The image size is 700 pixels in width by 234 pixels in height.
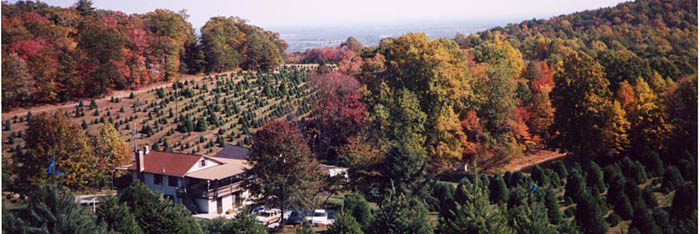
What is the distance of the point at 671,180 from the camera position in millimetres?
22969

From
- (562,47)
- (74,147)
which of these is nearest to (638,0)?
(562,47)

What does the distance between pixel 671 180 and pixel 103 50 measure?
111ft

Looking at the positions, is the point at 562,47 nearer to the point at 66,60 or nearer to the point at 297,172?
the point at 297,172

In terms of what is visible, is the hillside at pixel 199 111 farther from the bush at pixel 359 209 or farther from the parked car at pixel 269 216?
the bush at pixel 359 209

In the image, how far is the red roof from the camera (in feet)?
85.8

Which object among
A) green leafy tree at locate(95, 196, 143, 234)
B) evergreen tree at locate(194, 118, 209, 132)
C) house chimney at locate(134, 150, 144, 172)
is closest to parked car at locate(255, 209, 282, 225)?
house chimney at locate(134, 150, 144, 172)

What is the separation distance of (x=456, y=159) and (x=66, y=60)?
2469 cm

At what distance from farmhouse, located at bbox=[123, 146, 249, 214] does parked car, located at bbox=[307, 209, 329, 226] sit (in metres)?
4.18

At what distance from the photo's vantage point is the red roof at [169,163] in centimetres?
2616

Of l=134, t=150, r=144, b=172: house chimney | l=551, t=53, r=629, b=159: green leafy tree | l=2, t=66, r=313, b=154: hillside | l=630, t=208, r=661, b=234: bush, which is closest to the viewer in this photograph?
l=630, t=208, r=661, b=234: bush

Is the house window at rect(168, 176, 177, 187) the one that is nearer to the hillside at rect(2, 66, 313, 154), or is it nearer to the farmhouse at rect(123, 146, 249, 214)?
the farmhouse at rect(123, 146, 249, 214)

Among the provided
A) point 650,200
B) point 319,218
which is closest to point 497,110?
point 650,200

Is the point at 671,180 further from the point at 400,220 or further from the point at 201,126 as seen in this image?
the point at 201,126

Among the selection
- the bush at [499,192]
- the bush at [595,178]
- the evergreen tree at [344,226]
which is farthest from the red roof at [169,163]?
the bush at [595,178]
